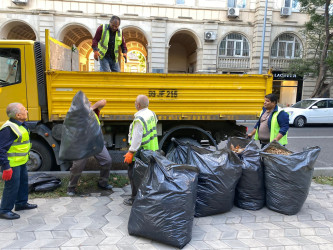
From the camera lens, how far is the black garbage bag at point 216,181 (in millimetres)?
3123

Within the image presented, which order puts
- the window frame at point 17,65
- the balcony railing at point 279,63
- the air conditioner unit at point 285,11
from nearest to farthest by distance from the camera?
the window frame at point 17,65, the air conditioner unit at point 285,11, the balcony railing at point 279,63

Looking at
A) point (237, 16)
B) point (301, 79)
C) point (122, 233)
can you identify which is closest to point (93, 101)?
point (122, 233)

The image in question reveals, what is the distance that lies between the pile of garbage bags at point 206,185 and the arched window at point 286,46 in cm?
1919

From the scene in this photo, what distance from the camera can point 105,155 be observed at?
3.99 meters

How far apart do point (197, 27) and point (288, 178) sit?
17536mm

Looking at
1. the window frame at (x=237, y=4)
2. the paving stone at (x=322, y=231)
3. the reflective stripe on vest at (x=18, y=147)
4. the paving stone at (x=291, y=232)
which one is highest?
the window frame at (x=237, y=4)

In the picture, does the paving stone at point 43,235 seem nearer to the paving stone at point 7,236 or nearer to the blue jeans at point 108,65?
the paving stone at point 7,236

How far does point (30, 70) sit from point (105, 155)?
186 cm

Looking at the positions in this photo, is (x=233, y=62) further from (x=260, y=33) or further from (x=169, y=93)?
(x=169, y=93)

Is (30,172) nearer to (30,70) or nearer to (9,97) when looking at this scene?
(9,97)

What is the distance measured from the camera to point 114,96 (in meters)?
4.47

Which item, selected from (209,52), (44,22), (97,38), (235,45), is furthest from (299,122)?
(44,22)

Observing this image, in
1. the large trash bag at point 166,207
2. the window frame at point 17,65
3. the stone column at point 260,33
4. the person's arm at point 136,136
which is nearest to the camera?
the large trash bag at point 166,207

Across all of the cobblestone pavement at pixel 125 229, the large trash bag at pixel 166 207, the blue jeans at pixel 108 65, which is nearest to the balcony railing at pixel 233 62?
the blue jeans at pixel 108 65
